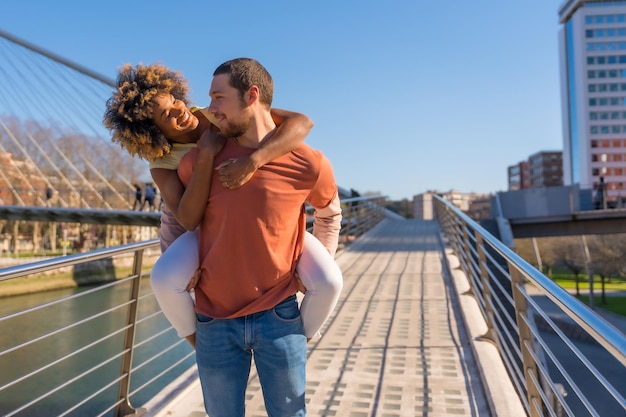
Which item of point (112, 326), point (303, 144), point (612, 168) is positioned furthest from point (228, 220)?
point (612, 168)

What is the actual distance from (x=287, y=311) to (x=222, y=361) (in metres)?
0.22

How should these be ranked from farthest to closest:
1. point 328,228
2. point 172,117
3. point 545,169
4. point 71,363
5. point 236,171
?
point 545,169 < point 71,363 < point 328,228 < point 172,117 < point 236,171

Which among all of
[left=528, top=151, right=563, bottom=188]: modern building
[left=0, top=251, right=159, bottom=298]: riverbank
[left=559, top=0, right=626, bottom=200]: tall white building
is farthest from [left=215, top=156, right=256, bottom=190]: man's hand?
[left=528, top=151, right=563, bottom=188]: modern building

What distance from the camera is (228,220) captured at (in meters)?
1.28

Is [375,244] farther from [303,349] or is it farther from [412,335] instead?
[303,349]

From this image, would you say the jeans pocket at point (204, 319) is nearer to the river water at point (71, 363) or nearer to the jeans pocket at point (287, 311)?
the jeans pocket at point (287, 311)

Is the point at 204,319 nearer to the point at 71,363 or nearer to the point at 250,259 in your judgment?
the point at 250,259

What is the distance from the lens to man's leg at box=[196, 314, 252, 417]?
133 cm

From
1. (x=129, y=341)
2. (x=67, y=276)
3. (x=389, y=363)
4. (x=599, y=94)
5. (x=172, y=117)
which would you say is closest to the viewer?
(x=172, y=117)

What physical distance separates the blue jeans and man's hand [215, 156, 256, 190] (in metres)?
0.36

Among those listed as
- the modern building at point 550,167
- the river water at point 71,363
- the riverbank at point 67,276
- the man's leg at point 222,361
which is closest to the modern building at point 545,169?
the modern building at point 550,167

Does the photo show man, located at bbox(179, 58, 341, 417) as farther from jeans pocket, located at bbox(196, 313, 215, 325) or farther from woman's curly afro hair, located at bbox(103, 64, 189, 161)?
woman's curly afro hair, located at bbox(103, 64, 189, 161)

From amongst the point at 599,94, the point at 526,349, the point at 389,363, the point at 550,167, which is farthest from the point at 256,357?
the point at 550,167

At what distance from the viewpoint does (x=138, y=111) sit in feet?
4.18
